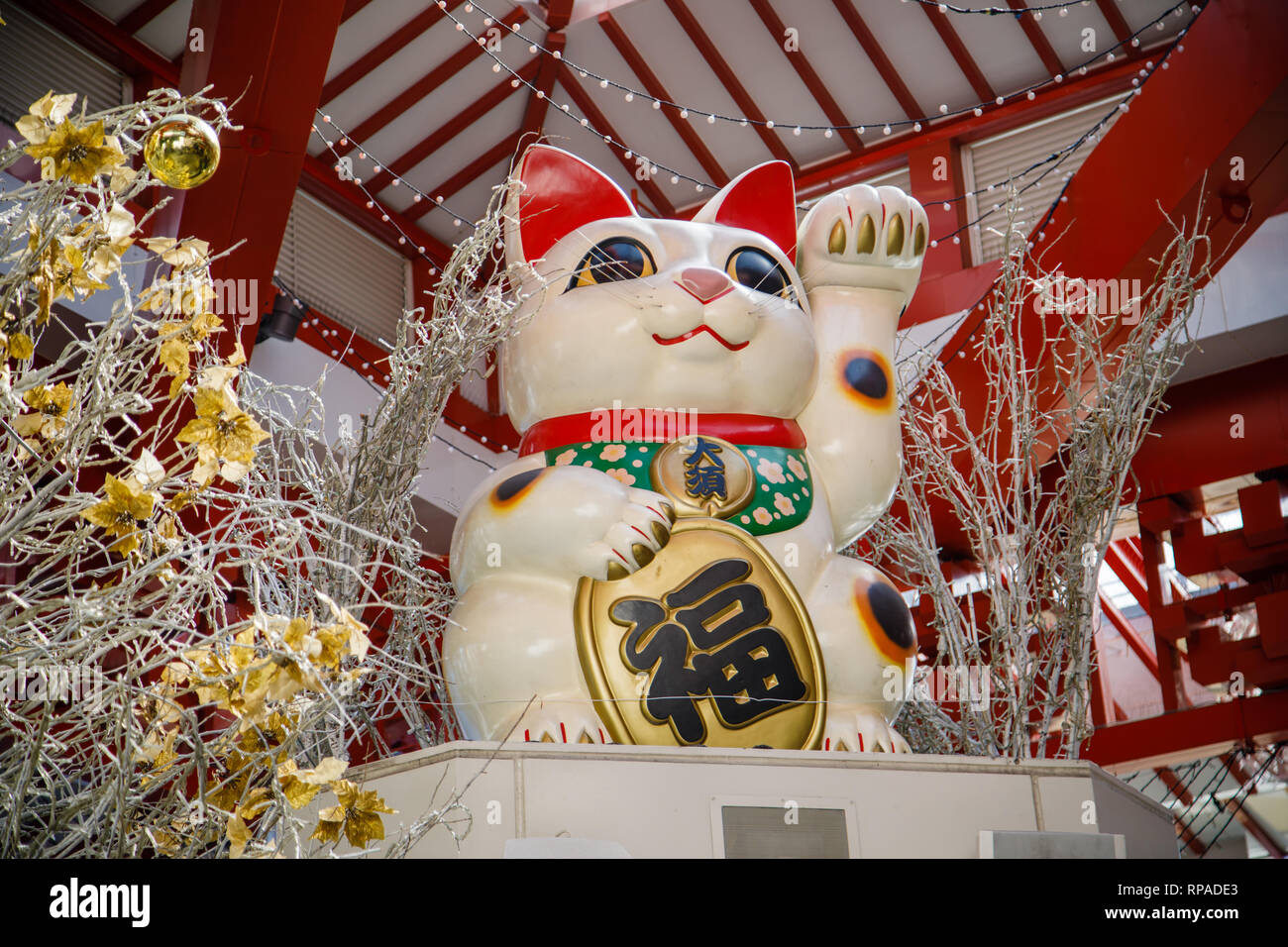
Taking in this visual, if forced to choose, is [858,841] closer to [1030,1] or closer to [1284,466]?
[1284,466]

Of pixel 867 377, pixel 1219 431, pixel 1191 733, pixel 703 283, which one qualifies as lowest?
pixel 1191 733

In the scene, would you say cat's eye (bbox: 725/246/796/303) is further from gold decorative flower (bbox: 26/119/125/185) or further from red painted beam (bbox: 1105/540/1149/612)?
red painted beam (bbox: 1105/540/1149/612)

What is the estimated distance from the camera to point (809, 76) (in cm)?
732

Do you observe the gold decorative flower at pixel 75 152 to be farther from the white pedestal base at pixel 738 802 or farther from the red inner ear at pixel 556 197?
the red inner ear at pixel 556 197

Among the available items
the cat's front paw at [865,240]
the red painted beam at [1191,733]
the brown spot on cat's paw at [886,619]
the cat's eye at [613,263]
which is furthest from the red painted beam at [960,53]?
the brown spot on cat's paw at [886,619]

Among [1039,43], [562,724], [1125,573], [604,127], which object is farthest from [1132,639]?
[562,724]

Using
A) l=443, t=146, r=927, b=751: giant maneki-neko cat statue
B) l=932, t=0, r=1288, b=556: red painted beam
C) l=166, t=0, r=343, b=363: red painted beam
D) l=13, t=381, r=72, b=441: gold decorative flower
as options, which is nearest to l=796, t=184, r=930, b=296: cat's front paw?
l=443, t=146, r=927, b=751: giant maneki-neko cat statue

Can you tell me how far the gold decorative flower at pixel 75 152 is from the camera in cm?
124

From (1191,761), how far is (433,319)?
4862 millimetres

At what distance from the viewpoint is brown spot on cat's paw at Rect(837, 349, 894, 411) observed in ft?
9.14

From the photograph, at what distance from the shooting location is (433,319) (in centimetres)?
236

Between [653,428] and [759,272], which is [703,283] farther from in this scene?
[653,428]

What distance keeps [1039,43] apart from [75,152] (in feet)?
20.9

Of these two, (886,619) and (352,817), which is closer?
(352,817)
